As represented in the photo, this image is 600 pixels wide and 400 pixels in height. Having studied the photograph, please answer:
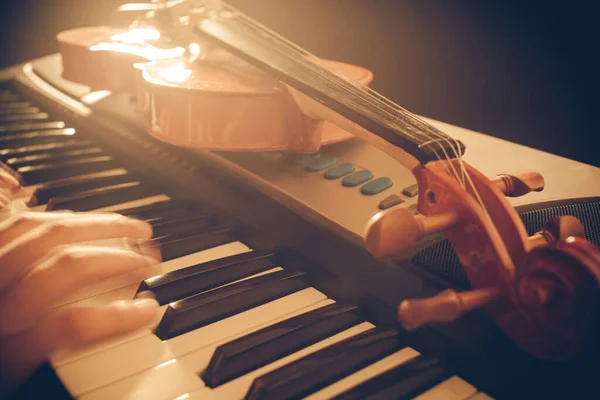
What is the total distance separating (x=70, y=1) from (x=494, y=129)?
73.2 inches

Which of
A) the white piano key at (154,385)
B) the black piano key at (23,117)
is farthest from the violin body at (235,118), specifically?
the black piano key at (23,117)

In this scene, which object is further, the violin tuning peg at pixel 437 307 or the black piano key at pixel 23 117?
the black piano key at pixel 23 117

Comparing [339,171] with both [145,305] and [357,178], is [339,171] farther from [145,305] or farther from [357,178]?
[145,305]

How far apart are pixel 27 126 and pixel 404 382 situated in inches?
44.3

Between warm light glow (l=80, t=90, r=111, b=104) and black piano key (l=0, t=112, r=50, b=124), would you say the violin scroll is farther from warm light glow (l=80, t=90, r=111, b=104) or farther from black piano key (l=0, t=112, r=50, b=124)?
black piano key (l=0, t=112, r=50, b=124)

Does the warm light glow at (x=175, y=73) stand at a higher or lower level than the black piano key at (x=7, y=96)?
higher

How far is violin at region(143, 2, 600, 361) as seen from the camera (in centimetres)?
46

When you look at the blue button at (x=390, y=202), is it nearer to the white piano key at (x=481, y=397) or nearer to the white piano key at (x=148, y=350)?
the white piano key at (x=148, y=350)

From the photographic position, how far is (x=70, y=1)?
2301 mm

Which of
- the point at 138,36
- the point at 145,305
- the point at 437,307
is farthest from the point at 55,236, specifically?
the point at 138,36

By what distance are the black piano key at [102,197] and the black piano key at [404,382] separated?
2.02 feet

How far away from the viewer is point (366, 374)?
61cm

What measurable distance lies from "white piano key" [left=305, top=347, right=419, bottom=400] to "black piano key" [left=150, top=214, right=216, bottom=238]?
1.31 ft

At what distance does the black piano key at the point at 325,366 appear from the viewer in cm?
57
